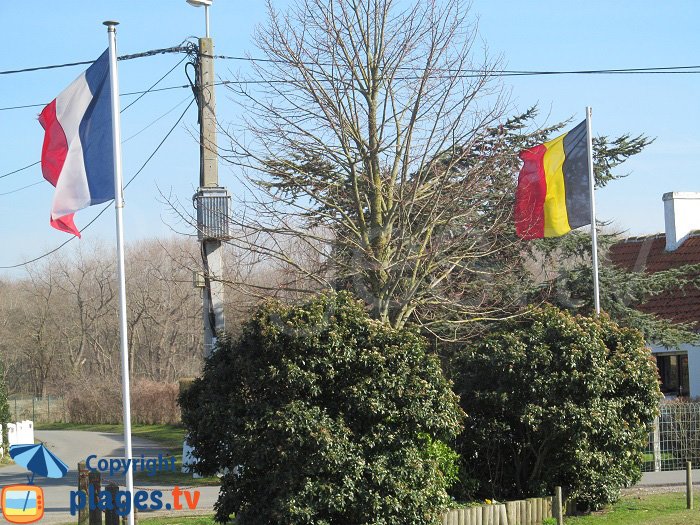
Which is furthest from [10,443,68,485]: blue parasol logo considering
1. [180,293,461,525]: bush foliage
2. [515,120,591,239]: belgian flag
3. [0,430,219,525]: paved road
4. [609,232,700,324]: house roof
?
[609,232,700,324]: house roof

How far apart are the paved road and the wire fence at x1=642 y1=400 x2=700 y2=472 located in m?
9.90

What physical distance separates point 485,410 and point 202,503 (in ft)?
19.0

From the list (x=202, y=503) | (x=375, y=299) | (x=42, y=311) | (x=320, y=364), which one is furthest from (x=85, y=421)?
(x=320, y=364)

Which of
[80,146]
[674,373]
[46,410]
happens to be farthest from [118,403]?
[80,146]

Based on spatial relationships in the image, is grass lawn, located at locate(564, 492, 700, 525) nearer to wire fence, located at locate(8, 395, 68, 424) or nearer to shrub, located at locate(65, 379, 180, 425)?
shrub, located at locate(65, 379, 180, 425)

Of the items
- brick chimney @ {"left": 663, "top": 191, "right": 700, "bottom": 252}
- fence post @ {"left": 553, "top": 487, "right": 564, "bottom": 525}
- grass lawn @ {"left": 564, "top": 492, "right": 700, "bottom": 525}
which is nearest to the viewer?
fence post @ {"left": 553, "top": 487, "right": 564, "bottom": 525}

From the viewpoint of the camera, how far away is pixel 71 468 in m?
25.1

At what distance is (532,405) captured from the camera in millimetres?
13906

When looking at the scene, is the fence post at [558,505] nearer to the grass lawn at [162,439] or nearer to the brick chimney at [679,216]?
the grass lawn at [162,439]

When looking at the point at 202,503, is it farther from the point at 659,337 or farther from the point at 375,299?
the point at 659,337

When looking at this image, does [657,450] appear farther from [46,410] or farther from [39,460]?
[46,410]

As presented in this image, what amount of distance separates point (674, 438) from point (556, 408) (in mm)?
8757

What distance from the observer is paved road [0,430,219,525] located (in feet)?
54.9

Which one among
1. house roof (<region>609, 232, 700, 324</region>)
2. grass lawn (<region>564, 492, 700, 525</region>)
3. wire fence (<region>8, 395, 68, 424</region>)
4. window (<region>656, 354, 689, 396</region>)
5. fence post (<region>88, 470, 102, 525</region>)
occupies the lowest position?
wire fence (<region>8, 395, 68, 424</region>)
